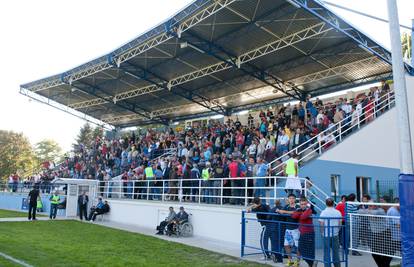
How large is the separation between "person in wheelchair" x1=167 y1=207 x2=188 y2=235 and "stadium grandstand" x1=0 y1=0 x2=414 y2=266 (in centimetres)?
23

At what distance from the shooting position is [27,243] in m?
12.8

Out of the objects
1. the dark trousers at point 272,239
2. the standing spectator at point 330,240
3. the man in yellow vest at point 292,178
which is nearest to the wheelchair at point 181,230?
the man in yellow vest at point 292,178

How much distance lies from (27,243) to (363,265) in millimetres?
9763

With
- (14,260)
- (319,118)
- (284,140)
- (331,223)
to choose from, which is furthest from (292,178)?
(14,260)

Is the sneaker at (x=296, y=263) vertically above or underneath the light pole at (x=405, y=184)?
underneath

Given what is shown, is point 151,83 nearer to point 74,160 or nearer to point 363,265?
point 74,160

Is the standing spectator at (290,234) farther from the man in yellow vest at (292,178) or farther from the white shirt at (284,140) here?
the white shirt at (284,140)

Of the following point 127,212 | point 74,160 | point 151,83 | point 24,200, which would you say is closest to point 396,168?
point 127,212

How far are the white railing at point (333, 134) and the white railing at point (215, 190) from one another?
36.6 inches

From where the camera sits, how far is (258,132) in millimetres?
19188

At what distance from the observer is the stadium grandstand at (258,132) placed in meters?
12.3

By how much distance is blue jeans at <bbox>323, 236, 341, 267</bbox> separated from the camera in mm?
9547

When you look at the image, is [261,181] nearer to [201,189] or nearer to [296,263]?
[201,189]

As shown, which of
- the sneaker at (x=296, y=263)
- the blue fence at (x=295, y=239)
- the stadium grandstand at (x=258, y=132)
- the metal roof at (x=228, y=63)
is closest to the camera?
the blue fence at (x=295, y=239)
